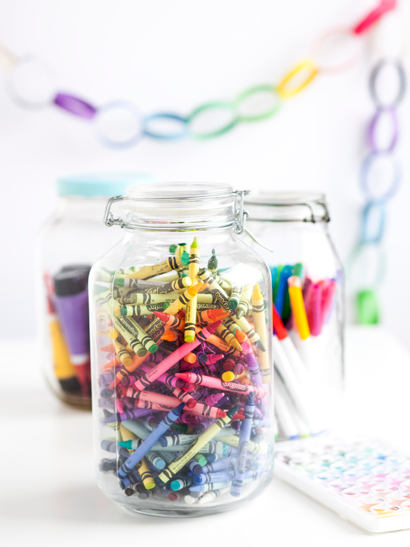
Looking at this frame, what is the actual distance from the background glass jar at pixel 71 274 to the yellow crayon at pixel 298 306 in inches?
9.2

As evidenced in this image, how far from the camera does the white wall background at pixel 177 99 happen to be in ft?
4.00

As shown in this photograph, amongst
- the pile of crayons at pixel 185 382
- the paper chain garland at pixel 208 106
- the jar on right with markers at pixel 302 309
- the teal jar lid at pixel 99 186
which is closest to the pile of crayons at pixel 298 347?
the jar on right with markers at pixel 302 309

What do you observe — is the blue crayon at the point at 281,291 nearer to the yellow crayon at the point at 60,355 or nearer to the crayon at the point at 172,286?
the crayon at the point at 172,286

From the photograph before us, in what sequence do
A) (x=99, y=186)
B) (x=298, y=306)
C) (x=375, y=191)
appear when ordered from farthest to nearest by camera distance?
(x=375, y=191), (x=99, y=186), (x=298, y=306)

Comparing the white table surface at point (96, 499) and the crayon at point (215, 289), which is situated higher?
the crayon at point (215, 289)

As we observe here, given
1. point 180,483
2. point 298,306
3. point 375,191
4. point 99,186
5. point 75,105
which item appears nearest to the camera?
point 180,483

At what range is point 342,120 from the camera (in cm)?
131

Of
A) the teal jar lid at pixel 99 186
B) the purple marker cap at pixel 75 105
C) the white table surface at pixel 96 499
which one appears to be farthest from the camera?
the purple marker cap at pixel 75 105

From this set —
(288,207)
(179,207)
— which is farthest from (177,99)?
(179,207)

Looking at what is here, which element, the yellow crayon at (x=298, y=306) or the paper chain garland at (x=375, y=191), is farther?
the paper chain garland at (x=375, y=191)

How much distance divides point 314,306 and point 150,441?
0.77 ft

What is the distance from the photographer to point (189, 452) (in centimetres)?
47

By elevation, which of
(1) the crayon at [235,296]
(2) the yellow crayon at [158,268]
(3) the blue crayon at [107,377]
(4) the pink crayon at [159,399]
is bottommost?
(4) the pink crayon at [159,399]

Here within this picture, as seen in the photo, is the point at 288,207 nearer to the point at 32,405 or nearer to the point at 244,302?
the point at 244,302
